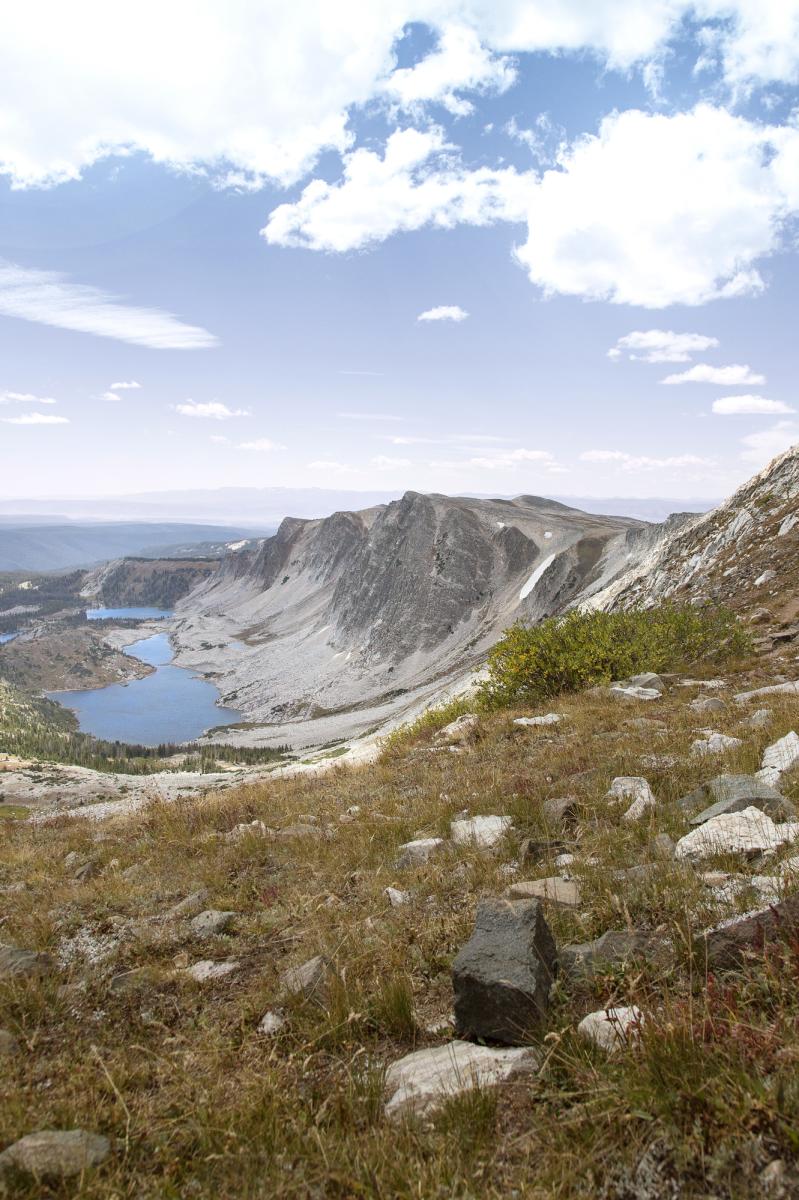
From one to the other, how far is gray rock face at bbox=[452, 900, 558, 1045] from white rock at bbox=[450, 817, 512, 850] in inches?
107

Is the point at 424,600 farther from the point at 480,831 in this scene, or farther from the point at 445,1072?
the point at 445,1072

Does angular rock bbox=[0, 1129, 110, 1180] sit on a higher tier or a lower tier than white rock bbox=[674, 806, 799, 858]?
lower

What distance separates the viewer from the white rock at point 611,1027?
2.96 meters

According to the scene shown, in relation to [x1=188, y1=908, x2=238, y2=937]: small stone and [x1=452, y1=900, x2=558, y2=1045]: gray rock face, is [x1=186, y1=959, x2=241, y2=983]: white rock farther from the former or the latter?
[x1=452, y1=900, x2=558, y2=1045]: gray rock face

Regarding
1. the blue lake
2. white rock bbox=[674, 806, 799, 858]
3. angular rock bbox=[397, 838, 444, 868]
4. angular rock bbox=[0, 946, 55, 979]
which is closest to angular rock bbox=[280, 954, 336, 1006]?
angular rock bbox=[0, 946, 55, 979]

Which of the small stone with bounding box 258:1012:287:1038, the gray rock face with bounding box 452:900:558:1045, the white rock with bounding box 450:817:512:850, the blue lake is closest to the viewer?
the gray rock face with bounding box 452:900:558:1045

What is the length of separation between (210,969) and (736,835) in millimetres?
4686

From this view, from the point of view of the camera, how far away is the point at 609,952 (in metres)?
3.85

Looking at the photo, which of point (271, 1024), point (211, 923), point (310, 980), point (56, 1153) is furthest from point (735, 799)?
point (56, 1153)

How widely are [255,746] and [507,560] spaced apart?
197 feet

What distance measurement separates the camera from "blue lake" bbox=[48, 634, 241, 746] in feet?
472

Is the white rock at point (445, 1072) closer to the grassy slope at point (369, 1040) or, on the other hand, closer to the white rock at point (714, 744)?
the grassy slope at point (369, 1040)

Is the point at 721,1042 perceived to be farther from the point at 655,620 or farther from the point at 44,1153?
the point at 655,620

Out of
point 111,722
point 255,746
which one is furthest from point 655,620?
point 111,722
